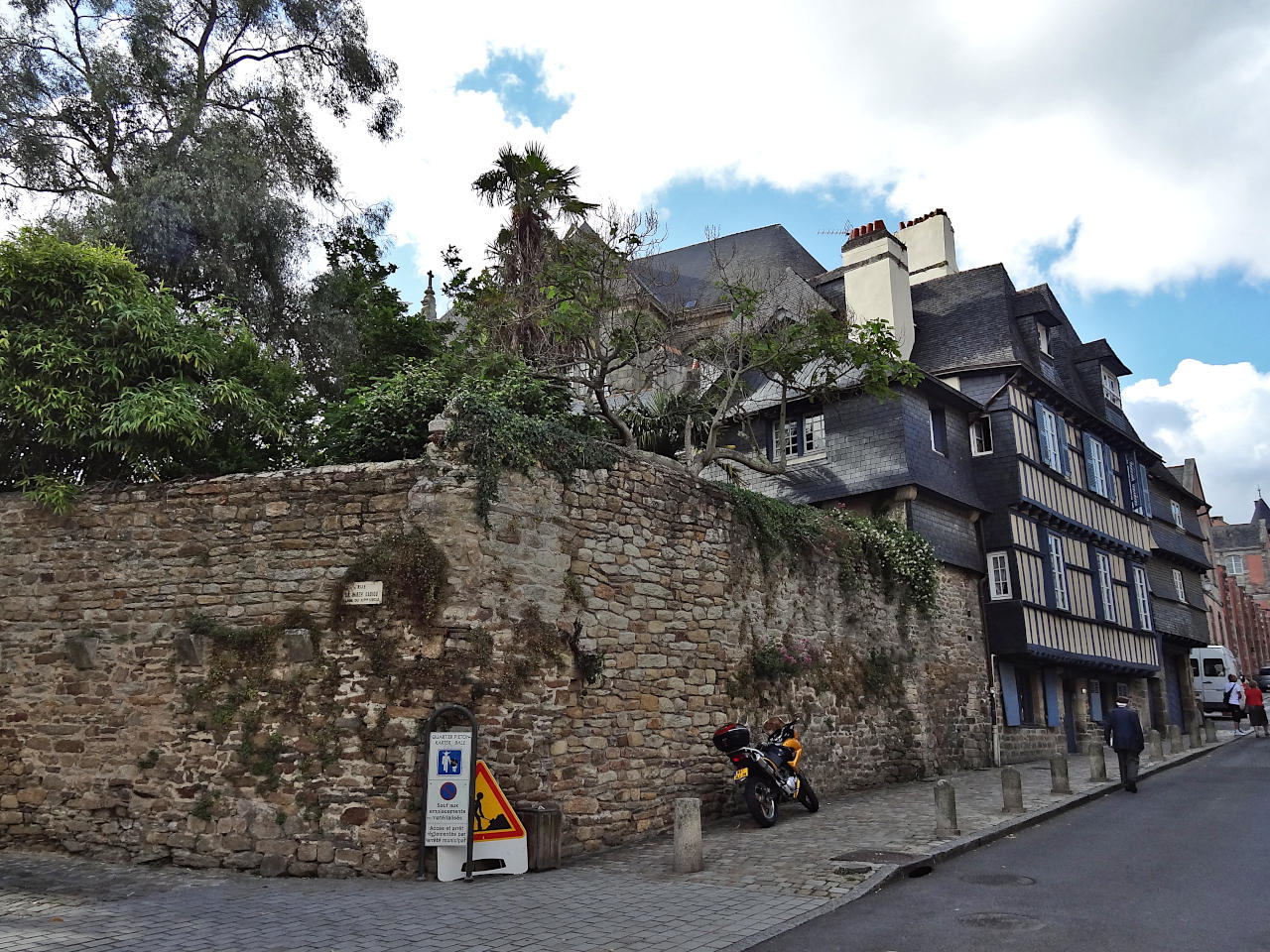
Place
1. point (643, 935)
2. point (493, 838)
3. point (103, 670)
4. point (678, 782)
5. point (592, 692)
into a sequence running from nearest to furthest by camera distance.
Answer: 1. point (643, 935)
2. point (493, 838)
3. point (103, 670)
4. point (592, 692)
5. point (678, 782)

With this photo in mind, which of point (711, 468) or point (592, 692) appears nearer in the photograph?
point (592, 692)

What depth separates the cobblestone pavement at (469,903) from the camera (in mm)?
5480

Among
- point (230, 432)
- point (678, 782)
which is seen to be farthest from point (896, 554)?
point (230, 432)

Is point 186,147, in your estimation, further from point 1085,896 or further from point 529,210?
point 1085,896

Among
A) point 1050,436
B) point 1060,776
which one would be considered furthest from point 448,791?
point 1050,436

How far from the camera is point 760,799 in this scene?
9609mm

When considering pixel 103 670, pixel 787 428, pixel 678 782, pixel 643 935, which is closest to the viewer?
pixel 643 935

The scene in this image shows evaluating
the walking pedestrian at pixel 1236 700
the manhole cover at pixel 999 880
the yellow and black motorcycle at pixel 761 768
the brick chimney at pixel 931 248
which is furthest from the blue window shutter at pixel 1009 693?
the walking pedestrian at pixel 1236 700

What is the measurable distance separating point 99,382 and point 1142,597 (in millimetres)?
24448

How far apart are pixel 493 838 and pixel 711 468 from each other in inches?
471

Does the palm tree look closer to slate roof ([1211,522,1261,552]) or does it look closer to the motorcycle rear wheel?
the motorcycle rear wheel

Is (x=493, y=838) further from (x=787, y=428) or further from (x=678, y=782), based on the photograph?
(x=787, y=428)

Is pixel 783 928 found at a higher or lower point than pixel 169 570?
lower

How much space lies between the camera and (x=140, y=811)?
25.4 feet
